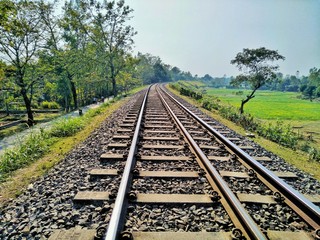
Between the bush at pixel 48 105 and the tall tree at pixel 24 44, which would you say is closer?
the tall tree at pixel 24 44

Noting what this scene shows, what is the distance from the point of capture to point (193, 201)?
289 cm

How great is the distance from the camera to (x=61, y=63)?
2228 centimetres

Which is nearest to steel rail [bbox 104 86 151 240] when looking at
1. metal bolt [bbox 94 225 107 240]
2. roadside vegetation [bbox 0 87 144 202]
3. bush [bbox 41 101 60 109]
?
metal bolt [bbox 94 225 107 240]

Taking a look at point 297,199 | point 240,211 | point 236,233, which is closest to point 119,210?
point 236,233

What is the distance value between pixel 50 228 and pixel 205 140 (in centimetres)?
430

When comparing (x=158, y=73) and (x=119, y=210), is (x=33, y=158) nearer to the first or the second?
(x=119, y=210)

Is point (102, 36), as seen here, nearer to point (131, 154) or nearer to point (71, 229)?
point (131, 154)

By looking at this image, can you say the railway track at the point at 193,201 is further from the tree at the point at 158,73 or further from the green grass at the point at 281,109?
the tree at the point at 158,73

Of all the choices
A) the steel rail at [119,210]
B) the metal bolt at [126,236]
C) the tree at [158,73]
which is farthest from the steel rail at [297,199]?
the tree at [158,73]

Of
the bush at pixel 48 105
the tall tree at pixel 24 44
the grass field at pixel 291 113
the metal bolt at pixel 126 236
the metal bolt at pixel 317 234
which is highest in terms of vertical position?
the tall tree at pixel 24 44

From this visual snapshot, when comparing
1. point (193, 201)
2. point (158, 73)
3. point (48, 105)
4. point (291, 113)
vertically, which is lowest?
point (291, 113)

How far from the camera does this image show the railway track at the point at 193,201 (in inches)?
91.2

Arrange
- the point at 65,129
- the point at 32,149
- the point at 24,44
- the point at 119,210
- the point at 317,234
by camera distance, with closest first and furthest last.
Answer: the point at 317,234 < the point at 119,210 < the point at 32,149 < the point at 65,129 < the point at 24,44

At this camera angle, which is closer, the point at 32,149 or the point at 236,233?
the point at 236,233
